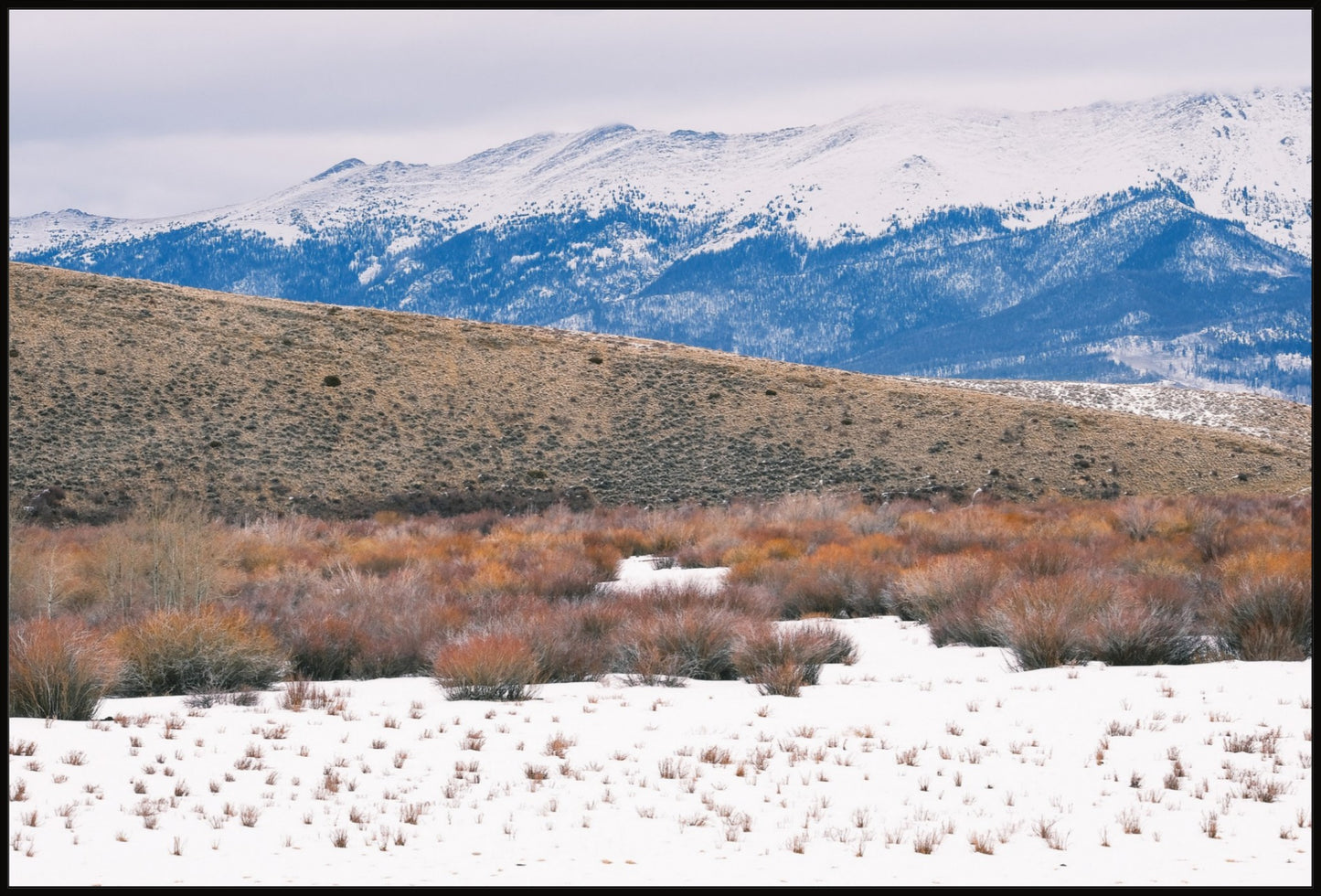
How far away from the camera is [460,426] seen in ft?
196

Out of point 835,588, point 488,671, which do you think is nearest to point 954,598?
point 835,588

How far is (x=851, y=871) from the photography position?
7547 millimetres

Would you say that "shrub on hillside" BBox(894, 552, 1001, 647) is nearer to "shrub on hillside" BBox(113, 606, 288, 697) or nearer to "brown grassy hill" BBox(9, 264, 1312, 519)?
"shrub on hillside" BBox(113, 606, 288, 697)

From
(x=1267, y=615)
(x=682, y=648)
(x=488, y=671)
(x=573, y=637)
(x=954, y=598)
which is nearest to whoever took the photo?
(x=488, y=671)

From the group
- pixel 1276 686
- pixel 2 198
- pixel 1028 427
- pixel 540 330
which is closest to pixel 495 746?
pixel 2 198

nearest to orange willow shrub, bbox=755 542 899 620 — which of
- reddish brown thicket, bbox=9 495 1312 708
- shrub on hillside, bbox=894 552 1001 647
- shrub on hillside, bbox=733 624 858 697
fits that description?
reddish brown thicket, bbox=9 495 1312 708

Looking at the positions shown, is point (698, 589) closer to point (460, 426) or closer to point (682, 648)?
point (682, 648)

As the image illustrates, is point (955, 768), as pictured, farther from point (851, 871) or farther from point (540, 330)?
point (540, 330)

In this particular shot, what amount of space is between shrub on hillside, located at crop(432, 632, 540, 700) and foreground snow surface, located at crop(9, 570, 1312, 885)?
447mm

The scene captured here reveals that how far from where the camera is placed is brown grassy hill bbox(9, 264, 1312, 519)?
50375 millimetres

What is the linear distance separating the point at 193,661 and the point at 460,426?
151 feet

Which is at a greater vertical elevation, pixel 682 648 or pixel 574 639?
pixel 574 639

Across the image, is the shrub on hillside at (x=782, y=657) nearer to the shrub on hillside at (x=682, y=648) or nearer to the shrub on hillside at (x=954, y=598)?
the shrub on hillside at (x=682, y=648)

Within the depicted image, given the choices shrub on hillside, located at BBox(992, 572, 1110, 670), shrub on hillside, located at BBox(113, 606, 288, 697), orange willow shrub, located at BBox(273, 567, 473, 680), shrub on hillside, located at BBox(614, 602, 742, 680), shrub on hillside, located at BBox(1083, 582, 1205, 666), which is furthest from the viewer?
orange willow shrub, located at BBox(273, 567, 473, 680)
